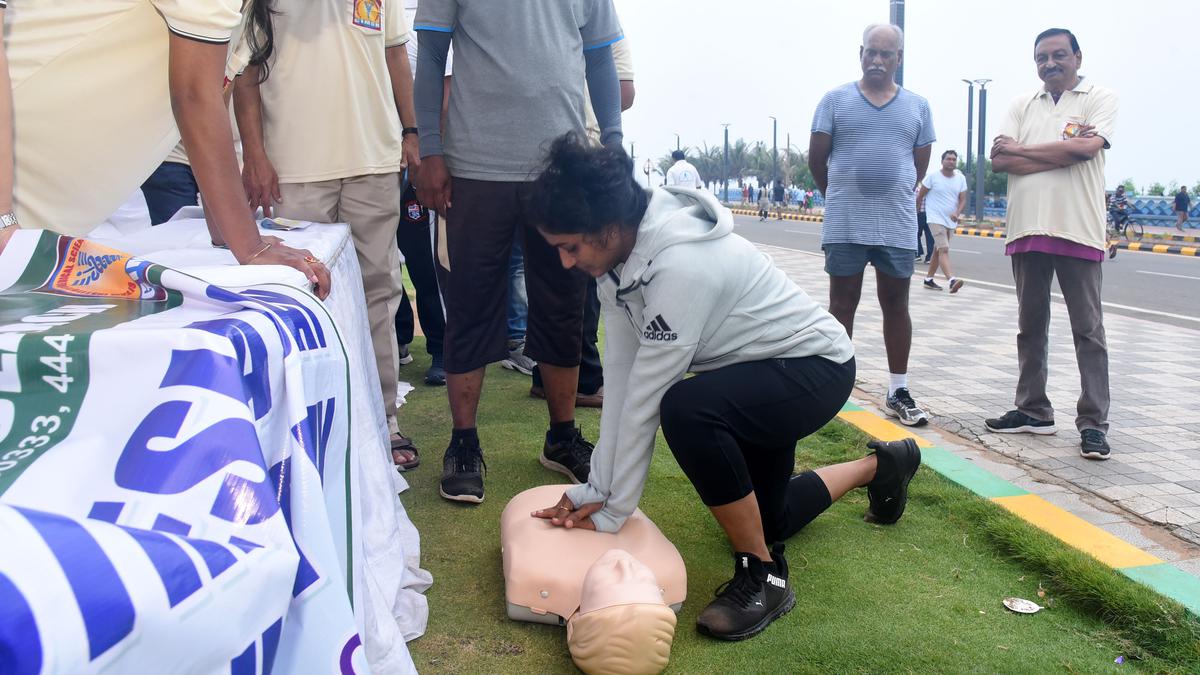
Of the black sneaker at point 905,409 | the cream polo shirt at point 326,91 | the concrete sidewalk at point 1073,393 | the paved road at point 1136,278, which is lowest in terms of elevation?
the paved road at point 1136,278

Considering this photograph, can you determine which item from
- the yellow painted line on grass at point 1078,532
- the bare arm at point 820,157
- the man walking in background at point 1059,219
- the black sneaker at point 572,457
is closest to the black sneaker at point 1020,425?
the man walking in background at point 1059,219

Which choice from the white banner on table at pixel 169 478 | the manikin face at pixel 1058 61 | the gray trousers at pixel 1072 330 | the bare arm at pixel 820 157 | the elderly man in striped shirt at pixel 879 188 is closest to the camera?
the white banner on table at pixel 169 478

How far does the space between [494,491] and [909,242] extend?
217 cm

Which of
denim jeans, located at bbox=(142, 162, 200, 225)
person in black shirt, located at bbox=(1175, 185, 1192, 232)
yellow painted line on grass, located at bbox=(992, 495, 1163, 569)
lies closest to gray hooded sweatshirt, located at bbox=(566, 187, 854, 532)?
yellow painted line on grass, located at bbox=(992, 495, 1163, 569)

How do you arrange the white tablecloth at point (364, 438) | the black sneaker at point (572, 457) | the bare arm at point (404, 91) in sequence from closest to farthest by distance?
1. the white tablecloth at point (364, 438)
2. the black sneaker at point (572, 457)
3. the bare arm at point (404, 91)

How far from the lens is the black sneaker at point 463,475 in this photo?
9.52 ft

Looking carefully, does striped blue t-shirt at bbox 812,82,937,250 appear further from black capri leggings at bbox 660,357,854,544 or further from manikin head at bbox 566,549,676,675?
manikin head at bbox 566,549,676,675

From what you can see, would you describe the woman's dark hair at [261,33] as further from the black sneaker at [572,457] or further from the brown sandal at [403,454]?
the black sneaker at [572,457]

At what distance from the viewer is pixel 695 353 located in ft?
7.48

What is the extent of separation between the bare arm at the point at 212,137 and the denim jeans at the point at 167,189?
8.10ft

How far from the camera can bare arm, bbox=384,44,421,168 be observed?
322 cm

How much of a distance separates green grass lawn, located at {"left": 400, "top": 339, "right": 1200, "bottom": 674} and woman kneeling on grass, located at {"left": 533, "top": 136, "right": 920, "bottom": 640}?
150 millimetres

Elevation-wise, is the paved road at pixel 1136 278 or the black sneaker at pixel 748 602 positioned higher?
the black sneaker at pixel 748 602

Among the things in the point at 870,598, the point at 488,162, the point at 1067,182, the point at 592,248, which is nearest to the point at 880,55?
the point at 1067,182
